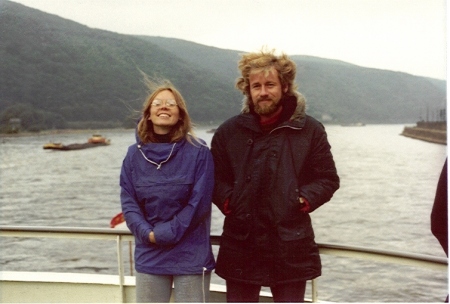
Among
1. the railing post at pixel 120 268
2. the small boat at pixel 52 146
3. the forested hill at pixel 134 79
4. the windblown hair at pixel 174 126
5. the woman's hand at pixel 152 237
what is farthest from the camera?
the small boat at pixel 52 146

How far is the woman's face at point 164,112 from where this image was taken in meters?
2.22

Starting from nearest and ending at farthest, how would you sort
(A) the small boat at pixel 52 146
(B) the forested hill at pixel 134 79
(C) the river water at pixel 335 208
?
(B) the forested hill at pixel 134 79, (C) the river water at pixel 335 208, (A) the small boat at pixel 52 146

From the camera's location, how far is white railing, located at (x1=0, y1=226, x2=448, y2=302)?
2029 millimetres

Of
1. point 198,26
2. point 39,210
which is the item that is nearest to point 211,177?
point 198,26

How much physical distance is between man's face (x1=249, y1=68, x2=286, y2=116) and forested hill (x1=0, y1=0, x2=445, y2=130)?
0.21 metres

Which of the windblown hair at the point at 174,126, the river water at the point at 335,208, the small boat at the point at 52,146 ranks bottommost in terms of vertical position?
the river water at the point at 335,208

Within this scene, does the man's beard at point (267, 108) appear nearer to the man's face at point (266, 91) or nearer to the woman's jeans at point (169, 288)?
the man's face at point (266, 91)

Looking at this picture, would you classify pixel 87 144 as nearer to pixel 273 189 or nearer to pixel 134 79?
pixel 134 79

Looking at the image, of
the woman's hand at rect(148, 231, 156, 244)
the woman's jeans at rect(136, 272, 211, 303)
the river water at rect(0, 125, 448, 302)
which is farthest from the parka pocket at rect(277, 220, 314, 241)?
the river water at rect(0, 125, 448, 302)

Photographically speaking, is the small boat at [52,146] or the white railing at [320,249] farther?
the small boat at [52,146]

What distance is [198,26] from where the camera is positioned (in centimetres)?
299

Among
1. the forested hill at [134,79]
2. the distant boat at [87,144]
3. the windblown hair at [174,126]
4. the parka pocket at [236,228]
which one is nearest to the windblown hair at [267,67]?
the forested hill at [134,79]

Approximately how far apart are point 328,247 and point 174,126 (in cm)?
81

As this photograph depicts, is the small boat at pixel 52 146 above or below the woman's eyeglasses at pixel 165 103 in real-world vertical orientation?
below
